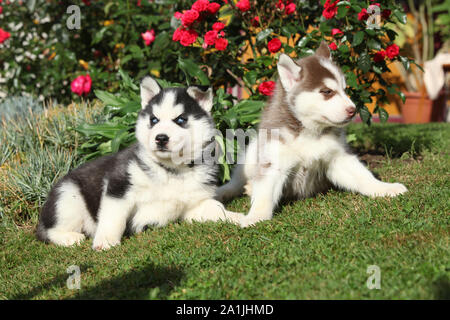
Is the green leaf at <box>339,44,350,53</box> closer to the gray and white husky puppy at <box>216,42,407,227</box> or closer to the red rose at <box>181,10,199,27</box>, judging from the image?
the gray and white husky puppy at <box>216,42,407,227</box>

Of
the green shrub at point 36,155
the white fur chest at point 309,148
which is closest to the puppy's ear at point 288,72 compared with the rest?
the white fur chest at point 309,148

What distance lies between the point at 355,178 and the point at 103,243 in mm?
2196

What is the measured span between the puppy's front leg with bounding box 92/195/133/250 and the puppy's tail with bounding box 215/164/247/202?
4.12 feet

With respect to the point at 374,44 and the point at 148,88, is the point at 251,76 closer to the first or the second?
the point at 374,44

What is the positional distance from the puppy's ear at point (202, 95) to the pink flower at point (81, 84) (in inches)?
129

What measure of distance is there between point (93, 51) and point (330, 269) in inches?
234

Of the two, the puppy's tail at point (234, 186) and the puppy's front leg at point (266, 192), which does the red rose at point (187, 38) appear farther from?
the puppy's front leg at point (266, 192)

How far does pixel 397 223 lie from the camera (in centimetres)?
321

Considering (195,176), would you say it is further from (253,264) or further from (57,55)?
(57,55)

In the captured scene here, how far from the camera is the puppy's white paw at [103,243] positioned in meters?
3.52

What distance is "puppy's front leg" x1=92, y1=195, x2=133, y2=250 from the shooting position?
140 inches

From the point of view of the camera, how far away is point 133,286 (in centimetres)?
278

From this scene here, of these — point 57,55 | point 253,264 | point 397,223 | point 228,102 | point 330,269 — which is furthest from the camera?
point 57,55
